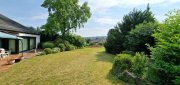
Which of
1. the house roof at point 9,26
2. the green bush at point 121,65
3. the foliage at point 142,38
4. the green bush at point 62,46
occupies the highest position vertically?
Result: the house roof at point 9,26

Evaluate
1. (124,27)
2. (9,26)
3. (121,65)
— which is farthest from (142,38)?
(9,26)

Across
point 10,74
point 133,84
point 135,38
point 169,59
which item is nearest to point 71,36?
point 135,38

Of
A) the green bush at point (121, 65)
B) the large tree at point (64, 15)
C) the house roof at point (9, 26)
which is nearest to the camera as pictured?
the green bush at point (121, 65)

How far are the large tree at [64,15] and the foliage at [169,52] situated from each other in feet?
92.9

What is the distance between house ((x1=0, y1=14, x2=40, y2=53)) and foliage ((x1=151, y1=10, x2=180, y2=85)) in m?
14.5

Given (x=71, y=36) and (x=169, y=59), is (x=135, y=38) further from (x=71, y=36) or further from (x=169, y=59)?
(x=71, y=36)

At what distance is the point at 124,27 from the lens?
965 inches

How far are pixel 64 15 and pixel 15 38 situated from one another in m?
15.1

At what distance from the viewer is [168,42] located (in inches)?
296

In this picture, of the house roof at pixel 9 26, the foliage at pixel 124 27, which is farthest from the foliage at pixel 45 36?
the foliage at pixel 124 27

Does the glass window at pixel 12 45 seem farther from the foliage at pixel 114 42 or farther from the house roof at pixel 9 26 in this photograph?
the foliage at pixel 114 42

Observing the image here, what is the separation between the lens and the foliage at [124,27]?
2317 centimetres

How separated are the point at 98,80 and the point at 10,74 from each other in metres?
5.17

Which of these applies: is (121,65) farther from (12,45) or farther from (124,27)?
(12,45)
